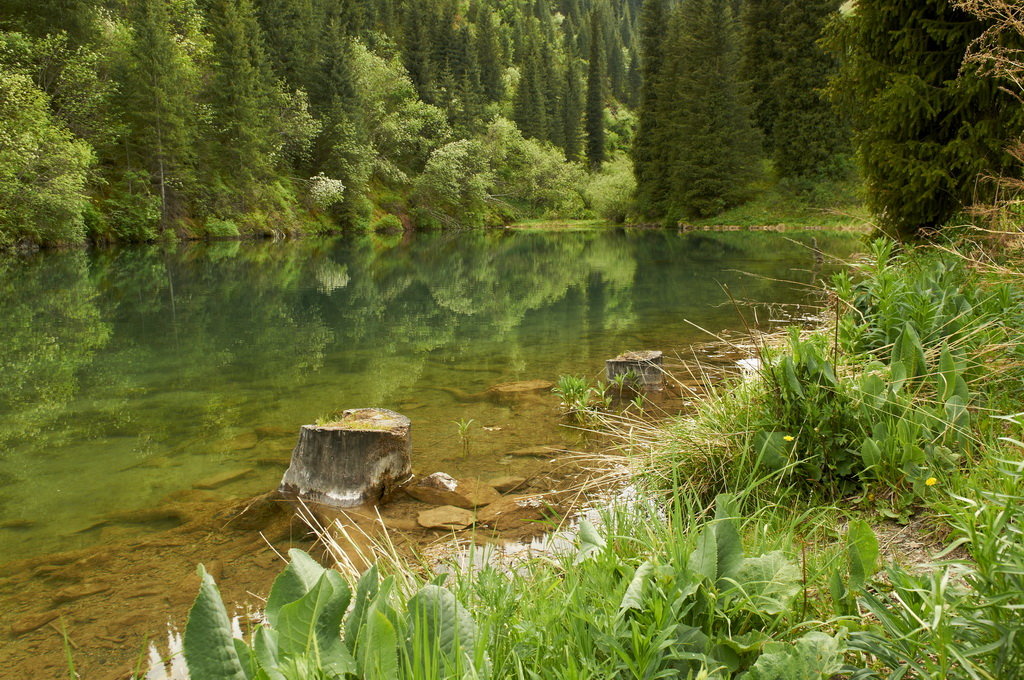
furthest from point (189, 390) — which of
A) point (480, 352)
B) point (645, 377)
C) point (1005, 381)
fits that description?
point (1005, 381)

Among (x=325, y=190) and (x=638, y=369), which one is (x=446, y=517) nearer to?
(x=638, y=369)

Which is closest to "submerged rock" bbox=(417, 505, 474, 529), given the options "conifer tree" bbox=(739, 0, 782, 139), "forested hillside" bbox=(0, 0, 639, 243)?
"forested hillside" bbox=(0, 0, 639, 243)

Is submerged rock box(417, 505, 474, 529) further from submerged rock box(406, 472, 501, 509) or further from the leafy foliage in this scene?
the leafy foliage

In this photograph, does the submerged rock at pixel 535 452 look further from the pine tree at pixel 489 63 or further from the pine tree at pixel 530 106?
the pine tree at pixel 489 63

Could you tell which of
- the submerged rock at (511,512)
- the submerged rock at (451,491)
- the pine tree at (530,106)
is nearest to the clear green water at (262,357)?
the submerged rock at (451,491)

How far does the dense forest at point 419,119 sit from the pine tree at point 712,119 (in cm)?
15

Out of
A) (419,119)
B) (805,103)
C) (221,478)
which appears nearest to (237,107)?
(419,119)

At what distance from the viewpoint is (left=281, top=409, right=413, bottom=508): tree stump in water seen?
182 inches

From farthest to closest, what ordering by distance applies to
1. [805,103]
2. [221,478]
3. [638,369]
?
[805,103], [638,369], [221,478]

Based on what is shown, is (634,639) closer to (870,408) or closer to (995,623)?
(995,623)

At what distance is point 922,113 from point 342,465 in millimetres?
7758

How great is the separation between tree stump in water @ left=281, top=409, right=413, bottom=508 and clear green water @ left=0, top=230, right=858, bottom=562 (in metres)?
0.52

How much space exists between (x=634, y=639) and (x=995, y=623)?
81cm

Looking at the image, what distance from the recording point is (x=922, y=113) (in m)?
7.88
